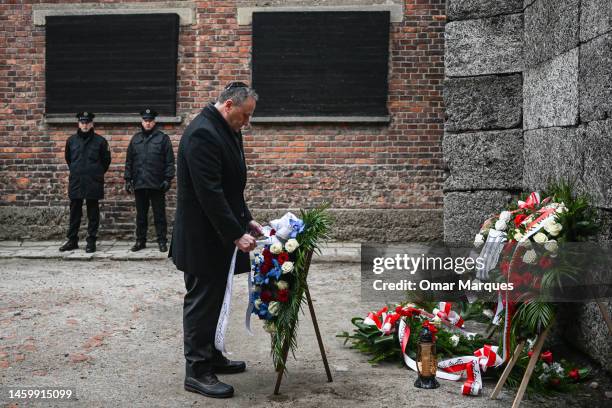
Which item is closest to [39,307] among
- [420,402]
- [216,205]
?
[216,205]

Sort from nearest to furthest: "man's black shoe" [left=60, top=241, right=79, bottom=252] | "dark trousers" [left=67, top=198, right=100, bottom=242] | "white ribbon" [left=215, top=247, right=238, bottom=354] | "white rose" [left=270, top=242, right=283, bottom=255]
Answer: "white rose" [left=270, top=242, right=283, bottom=255] < "white ribbon" [left=215, top=247, right=238, bottom=354] < "man's black shoe" [left=60, top=241, right=79, bottom=252] < "dark trousers" [left=67, top=198, right=100, bottom=242]

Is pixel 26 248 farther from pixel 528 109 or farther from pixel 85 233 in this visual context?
pixel 528 109

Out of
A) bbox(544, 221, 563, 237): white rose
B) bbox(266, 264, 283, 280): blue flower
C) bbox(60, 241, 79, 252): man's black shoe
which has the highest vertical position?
bbox(544, 221, 563, 237): white rose

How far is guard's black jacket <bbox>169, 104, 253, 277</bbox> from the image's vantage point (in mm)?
4918

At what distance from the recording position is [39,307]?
770 cm

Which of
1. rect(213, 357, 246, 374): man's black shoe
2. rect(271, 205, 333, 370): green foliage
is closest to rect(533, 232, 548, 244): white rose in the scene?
rect(271, 205, 333, 370): green foliage

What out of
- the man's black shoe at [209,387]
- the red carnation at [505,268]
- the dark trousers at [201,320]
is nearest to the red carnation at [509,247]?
the red carnation at [505,268]

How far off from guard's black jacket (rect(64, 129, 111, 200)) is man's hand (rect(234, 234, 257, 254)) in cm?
676

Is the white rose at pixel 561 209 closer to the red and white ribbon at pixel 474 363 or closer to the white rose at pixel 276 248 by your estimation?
the red and white ribbon at pixel 474 363

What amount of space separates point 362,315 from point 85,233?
6046 millimetres

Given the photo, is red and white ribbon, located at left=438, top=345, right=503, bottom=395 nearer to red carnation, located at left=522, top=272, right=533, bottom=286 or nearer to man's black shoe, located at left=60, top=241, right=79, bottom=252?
red carnation, located at left=522, top=272, right=533, bottom=286

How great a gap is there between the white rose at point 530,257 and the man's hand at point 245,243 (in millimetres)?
1649

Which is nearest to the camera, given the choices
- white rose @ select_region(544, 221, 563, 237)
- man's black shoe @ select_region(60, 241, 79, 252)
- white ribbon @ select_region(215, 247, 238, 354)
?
white rose @ select_region(544, 221, 563, 237)

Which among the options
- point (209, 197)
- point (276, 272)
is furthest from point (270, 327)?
point (209, 197)
